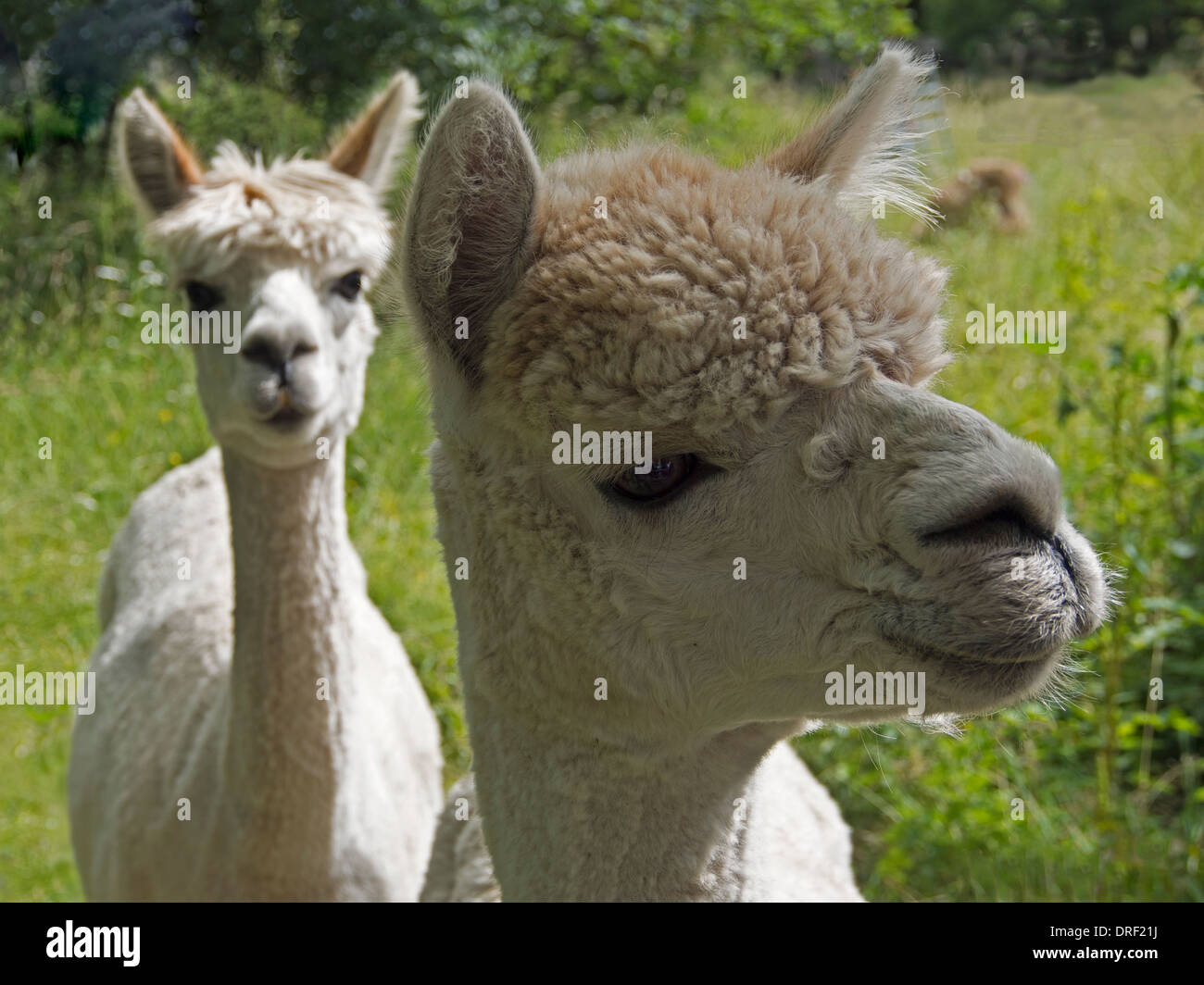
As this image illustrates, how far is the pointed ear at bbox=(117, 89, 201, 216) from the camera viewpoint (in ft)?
11.2

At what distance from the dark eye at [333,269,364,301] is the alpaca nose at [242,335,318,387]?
1.16 ft

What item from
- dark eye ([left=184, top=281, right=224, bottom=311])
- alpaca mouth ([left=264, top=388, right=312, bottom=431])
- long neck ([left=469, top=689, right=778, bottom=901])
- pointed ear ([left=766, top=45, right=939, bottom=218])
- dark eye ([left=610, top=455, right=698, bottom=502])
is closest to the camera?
dark eye ([left=610, top=455, right=698, bottom=502])

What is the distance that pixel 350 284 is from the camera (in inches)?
134

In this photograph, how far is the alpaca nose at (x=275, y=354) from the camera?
3.04 m

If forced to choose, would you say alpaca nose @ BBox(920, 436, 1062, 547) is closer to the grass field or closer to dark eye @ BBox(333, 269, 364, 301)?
the grass field

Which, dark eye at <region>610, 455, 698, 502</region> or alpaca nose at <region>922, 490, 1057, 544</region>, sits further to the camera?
dark eye at <region>610, 455, 698, 502</region>

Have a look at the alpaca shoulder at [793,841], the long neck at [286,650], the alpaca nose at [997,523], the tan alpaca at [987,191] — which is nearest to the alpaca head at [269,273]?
the long neck at [286,650]

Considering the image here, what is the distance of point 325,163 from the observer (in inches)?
140

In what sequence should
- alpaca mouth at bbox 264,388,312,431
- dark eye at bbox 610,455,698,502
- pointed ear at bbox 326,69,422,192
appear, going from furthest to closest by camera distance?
pointed ear at bbox 326,69,422,192
alpaca mouth at bbox 264,388,312,431
dark eye at bbox 610,455,698,502

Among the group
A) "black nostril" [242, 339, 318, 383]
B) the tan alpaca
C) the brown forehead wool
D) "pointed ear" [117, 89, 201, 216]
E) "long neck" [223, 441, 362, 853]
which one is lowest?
"long neck" [223, 441, 362, 853]

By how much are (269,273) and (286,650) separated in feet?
3.55

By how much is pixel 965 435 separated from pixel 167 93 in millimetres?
8062

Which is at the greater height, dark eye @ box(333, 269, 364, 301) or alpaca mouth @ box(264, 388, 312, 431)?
dark eye @ box(333, 269, 364, 301)

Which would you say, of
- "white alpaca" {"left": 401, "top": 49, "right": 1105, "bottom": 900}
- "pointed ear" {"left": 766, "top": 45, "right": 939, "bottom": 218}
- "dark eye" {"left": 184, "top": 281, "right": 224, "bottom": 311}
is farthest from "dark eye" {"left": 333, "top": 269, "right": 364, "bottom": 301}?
"pointed ear" {"left": 766, "top": 45, "right": 939, "bottom": 218}
